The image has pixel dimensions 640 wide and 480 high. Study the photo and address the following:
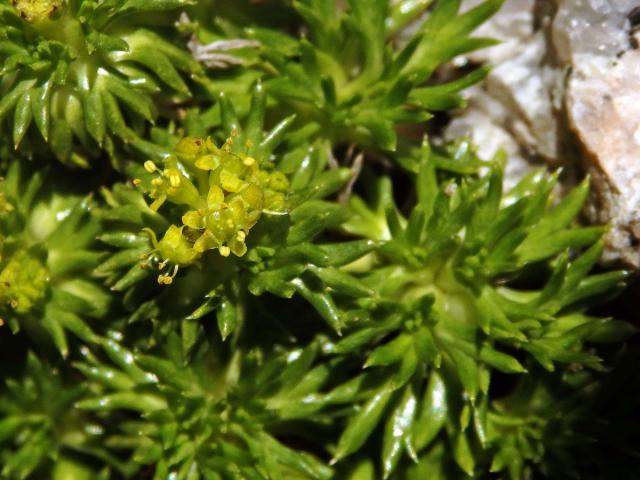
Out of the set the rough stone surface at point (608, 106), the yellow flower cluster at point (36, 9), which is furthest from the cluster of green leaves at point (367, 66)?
the yellow flower cluster at point (36, 9)

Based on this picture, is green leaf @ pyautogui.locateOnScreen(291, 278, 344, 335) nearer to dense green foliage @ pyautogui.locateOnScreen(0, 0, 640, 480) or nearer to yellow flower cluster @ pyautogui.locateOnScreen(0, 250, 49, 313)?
dense green foliage @ pyautogui.locateOnScreen(0, 0, 640, 480)

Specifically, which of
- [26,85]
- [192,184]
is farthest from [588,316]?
[26,85]

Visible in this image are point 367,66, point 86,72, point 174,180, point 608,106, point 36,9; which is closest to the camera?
point 174,180

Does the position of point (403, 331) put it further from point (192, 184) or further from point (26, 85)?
point (26, 85)

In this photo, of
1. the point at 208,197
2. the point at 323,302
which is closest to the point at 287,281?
the point at 323,302

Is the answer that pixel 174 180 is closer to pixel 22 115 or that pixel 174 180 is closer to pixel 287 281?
pixel 287 281

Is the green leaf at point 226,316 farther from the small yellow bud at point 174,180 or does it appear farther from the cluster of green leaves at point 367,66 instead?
the cluster of green leaves at point 367,66

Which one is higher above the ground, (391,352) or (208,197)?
(208,197)
